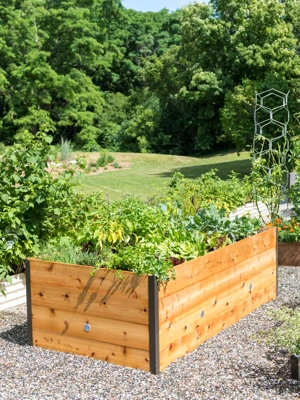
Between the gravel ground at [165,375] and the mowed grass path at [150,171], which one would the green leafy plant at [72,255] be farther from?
the mowed grass path at [150,171]

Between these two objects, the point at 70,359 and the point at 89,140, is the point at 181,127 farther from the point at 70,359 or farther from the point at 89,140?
the point at 70,359

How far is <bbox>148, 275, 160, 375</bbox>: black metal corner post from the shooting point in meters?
3.40

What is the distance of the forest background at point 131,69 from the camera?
2145 centimetres

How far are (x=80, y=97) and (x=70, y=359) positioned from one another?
25.5m

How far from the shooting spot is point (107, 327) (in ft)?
12.0

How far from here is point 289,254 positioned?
6.32 meters

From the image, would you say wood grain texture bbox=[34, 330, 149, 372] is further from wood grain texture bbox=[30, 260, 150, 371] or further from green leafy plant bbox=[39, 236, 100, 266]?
green leafy plant bbox=[39, 236, 100, 266]

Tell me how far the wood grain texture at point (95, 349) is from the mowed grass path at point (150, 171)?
9062 mm

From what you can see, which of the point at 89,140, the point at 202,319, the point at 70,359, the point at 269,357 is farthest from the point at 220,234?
the point at 89,140

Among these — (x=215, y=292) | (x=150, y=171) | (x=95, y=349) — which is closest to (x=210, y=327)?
(x=215, y=292)

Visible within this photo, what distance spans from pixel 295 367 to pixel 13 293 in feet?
8.71

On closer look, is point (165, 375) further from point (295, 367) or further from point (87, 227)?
point (87, 227)

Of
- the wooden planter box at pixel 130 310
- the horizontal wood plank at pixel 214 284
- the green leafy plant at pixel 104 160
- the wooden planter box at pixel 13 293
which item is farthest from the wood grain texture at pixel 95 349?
the green leafy plant at pixel 104 160

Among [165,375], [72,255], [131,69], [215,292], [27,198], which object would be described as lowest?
[165,375]
